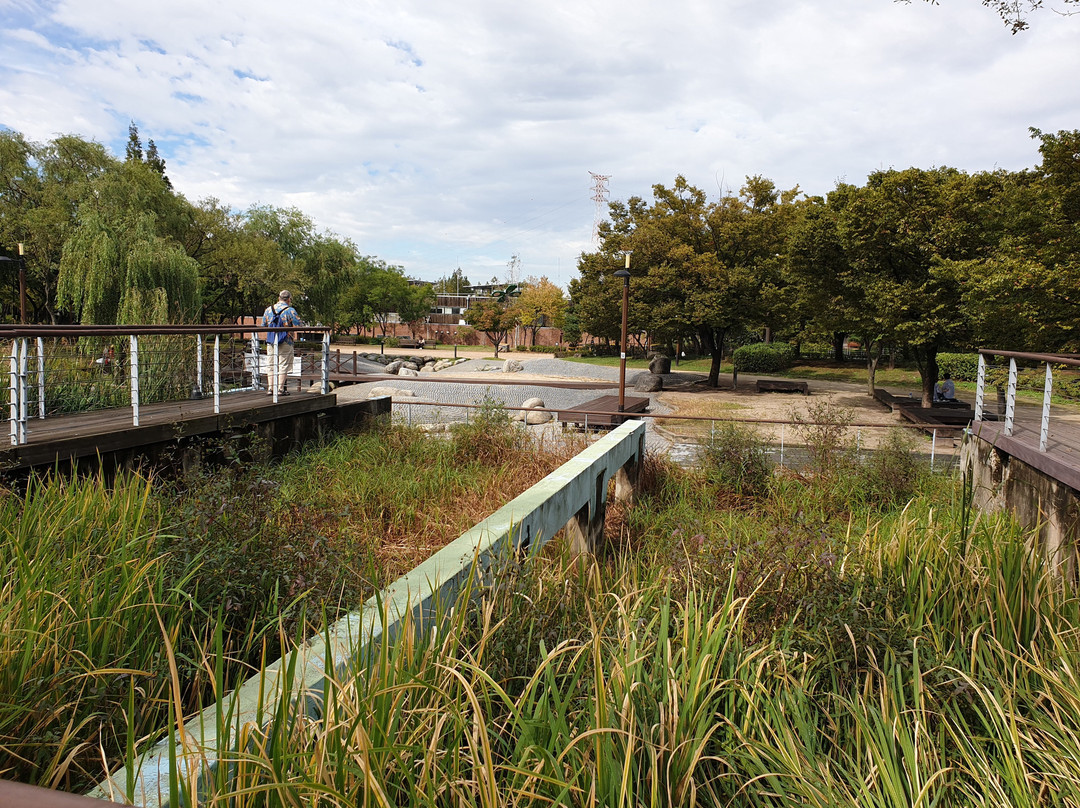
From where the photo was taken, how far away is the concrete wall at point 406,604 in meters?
1.69

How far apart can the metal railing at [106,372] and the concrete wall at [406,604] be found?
3.72 metres

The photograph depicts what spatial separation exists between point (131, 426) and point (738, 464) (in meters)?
6.12

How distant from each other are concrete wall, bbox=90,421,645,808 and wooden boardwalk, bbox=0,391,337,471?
2.74 m

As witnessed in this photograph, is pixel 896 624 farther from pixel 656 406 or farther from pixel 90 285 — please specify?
pixel 90 285

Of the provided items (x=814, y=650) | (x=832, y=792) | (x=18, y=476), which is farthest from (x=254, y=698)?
(x=18, y=476)

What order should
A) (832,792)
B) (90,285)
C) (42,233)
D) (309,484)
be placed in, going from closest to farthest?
(832,792), (309,484), (90,285), (42,233)

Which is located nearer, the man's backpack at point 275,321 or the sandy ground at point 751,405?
the man's backpack at point 275,321

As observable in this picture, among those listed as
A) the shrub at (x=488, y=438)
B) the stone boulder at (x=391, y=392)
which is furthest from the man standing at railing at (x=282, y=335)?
the stone boulder at (x=391, y=392)

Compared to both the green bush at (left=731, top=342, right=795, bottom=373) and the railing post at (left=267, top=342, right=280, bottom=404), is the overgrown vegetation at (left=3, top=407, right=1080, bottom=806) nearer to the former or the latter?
the railing post at (left=267, top=342, right=280, bottom=404)

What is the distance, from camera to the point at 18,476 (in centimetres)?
507

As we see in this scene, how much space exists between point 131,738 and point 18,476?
185 inches

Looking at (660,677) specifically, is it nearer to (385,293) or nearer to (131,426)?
(131,426)

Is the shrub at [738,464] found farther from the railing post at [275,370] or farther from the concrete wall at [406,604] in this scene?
the railing post at [275,370]

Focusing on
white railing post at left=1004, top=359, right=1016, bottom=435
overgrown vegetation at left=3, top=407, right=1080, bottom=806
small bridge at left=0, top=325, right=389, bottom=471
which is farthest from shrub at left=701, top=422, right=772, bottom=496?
small bridge at left=0, top=325, right=389, bottom=471
